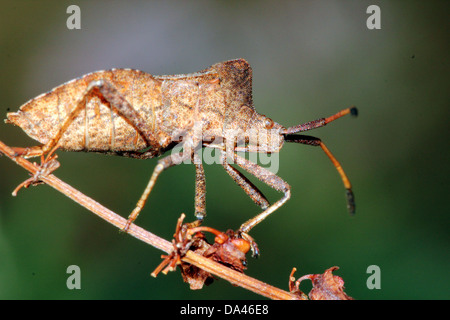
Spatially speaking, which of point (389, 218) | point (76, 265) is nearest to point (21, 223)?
point (76, 265)

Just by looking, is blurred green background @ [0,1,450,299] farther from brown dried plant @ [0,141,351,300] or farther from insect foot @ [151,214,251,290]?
insect foot @ [151,214,251,290]

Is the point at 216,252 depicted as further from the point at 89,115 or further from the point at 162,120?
the point at 89,115

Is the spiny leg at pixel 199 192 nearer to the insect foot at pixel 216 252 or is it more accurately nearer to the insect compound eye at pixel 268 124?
the insect compound eye at pixel 268 124

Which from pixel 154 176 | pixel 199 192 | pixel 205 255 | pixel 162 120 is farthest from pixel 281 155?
pixel 205 255

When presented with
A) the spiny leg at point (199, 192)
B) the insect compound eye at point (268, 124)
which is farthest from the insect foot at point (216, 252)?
the insect compound eye at point (268, 124)

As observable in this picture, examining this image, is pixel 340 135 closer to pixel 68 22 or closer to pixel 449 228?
pixel 449 228

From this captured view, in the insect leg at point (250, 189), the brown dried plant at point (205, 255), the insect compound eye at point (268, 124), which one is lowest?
the brown dried plant at point (205, 255)

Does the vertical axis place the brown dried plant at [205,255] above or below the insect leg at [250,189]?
below
